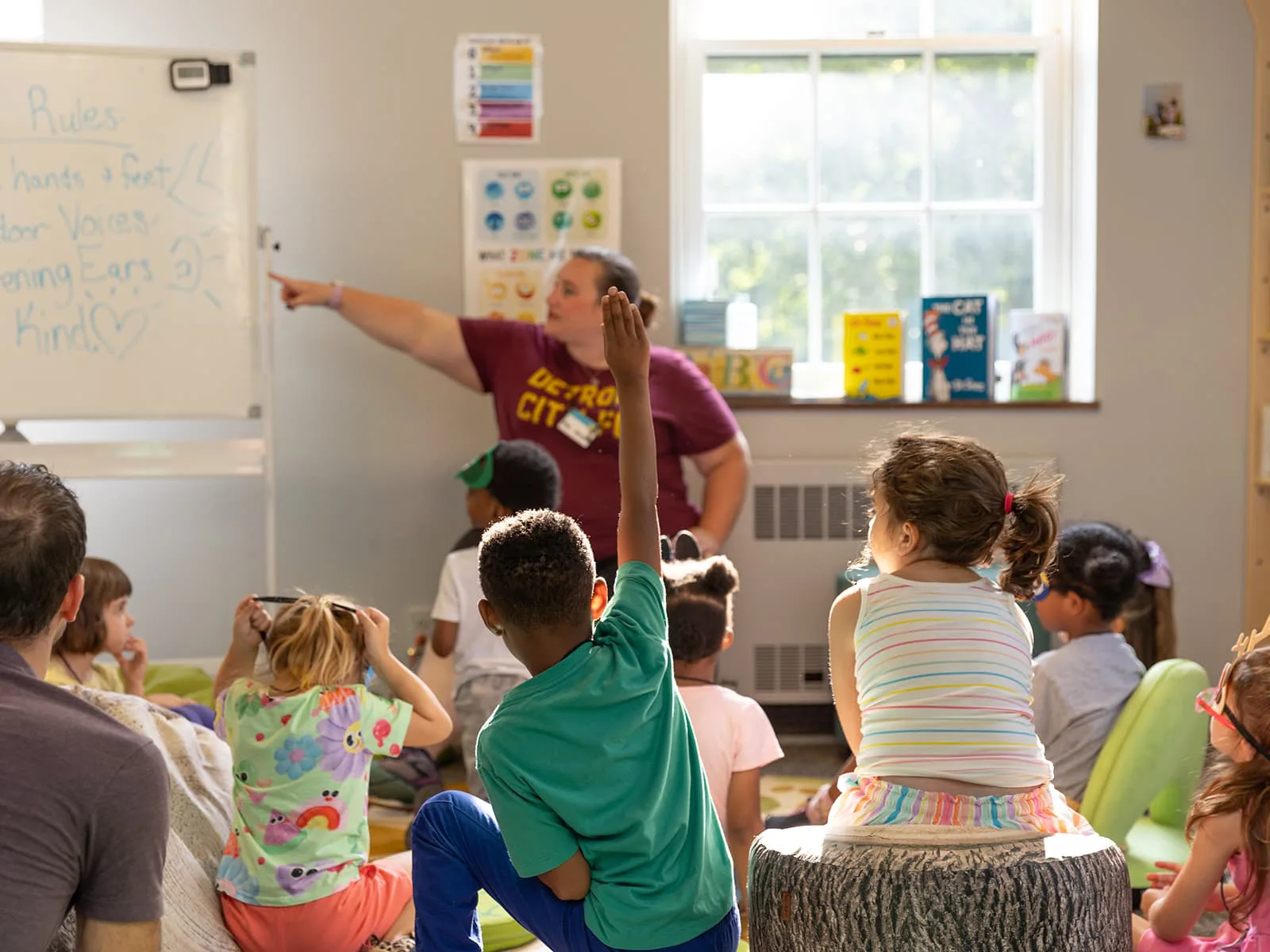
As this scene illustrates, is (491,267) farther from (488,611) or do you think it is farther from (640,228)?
(488,611)

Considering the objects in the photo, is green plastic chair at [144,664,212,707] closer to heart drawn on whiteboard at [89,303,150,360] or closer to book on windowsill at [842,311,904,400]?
heart drawn on whiteboard at [89,303,150,360]

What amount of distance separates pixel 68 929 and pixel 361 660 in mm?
614

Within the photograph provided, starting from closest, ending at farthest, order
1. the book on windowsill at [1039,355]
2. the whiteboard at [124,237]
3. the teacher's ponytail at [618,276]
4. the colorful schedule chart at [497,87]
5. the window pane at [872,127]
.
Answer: the whiteboard at [124,237] → the teacher's ponytail at [618,276] → the colorful schedule chart at [497,87] → the book on windowsill at [1039,355] → the window pane at [872,127]

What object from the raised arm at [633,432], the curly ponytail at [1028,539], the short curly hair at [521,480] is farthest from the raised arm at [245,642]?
the curly ponytail at [1028,539]

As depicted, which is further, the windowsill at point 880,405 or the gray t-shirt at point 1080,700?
the windowsill at point 880,405

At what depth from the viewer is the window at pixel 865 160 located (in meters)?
3.86

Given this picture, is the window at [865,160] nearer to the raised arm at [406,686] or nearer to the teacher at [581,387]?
the teacher at [581,387]

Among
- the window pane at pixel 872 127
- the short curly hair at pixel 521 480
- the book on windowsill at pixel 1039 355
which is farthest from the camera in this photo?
the window pane at pixel 872 127

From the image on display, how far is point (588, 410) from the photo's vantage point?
3320mm

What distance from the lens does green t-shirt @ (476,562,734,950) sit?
4.55 ft

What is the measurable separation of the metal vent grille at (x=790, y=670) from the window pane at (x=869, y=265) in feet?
3.05

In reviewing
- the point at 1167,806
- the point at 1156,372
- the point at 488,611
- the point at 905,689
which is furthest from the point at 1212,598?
the point at 488,611

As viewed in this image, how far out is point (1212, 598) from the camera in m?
3.74

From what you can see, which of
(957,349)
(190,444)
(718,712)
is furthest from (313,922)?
(957,349)
